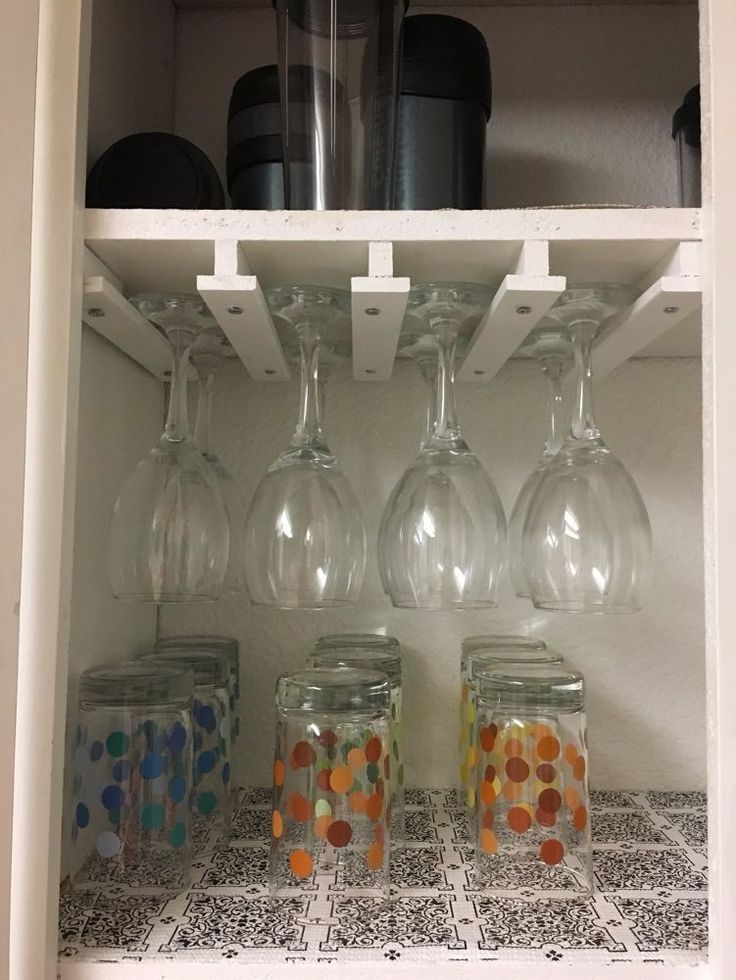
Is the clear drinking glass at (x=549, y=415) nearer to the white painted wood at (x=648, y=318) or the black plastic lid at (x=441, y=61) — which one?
the white painted wood at (x=648, y=318)

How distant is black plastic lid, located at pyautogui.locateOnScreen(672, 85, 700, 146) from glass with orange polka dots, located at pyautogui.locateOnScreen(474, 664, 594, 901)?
1.55 feet

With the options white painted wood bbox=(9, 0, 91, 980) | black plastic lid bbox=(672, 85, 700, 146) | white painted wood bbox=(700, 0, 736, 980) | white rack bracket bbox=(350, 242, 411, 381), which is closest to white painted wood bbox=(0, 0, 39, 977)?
white painted wood bbox=(9, 0, 91, 980)

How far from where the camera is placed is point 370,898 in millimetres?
577

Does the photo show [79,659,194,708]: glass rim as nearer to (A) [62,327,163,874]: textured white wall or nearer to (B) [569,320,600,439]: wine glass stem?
(A) [62,327,163,874]: textured white wall

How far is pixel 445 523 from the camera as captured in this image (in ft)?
1.98

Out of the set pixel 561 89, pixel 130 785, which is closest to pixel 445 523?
pixel 130 785

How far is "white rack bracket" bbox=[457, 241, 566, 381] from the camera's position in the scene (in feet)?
1.80

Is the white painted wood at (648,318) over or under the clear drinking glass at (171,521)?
over

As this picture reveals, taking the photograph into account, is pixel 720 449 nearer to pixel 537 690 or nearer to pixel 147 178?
pixel 537 690

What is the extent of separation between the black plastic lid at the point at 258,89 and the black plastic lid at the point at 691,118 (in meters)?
0.36

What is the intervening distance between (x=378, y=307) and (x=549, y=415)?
0.22 metres

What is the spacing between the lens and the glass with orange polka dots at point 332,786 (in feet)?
1.93

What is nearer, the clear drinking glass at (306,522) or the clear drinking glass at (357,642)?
the clear drinking glass at (306,522)

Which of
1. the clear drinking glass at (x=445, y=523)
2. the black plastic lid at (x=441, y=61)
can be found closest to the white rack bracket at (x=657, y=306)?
the clear drinking glass at (x=445, y=523)
